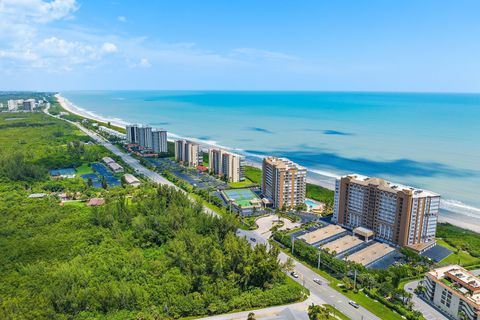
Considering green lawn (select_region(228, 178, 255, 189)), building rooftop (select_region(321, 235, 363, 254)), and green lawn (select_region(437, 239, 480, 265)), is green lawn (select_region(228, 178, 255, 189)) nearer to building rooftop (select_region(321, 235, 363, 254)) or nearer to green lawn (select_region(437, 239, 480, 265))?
building rooftop (select_region(321, 235, 363, 254))

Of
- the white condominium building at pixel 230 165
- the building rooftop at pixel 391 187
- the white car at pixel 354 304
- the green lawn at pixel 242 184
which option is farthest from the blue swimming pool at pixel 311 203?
the white car at pixel 354 304

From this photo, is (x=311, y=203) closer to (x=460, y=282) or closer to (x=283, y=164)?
(x=283, y=164)

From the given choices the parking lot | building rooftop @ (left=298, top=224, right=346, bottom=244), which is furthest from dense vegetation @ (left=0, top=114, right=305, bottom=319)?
the parking lot

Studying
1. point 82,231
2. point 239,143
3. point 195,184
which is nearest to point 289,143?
point 239,143

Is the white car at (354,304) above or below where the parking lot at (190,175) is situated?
below

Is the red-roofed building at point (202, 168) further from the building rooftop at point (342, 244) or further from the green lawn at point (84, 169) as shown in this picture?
the building rooftop at point (342, 244)

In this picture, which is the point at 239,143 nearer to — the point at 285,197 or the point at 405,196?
the point at 285,197

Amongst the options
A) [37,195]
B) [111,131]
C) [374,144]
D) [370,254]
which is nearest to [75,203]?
[37,195]
